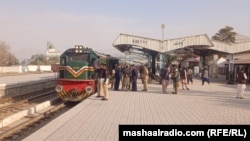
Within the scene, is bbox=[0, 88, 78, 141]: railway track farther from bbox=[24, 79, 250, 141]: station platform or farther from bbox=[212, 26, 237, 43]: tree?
bbox=[212, 26, 237, 43]: tree

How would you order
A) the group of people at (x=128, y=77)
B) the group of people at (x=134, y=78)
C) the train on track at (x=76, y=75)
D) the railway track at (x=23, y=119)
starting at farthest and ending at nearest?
the group of people at (x=128, y=77) → the train on track at (x=76, y=75) → the group of people at (x=134, y=78) → the railway track at (x=23, y=119)

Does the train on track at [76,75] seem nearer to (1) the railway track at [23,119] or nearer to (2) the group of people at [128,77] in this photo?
(1) the railway track at [23,119]

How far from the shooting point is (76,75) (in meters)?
19.1

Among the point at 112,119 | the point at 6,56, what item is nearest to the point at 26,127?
the point at 112,119

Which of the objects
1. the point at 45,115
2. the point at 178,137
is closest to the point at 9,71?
the point at 45,115

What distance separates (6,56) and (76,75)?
76.9 meters

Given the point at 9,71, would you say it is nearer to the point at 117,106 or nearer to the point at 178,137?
the point at 117,106

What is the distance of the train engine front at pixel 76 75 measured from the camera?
18.9 m

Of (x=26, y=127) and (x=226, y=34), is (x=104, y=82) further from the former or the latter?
(x=226, y=34)

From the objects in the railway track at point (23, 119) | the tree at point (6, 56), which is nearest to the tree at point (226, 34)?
the tree at point (6, 56)

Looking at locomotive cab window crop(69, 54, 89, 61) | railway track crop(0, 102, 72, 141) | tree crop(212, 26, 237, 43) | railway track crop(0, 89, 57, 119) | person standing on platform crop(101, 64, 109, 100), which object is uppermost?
tree crop(212, 26, 237, 43)

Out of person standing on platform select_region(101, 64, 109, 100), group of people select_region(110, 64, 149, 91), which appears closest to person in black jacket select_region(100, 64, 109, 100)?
person standing on platform select_region(101, 64, 109, 100)

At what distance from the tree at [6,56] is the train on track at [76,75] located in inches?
2798

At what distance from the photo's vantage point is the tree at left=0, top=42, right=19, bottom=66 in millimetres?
88062
